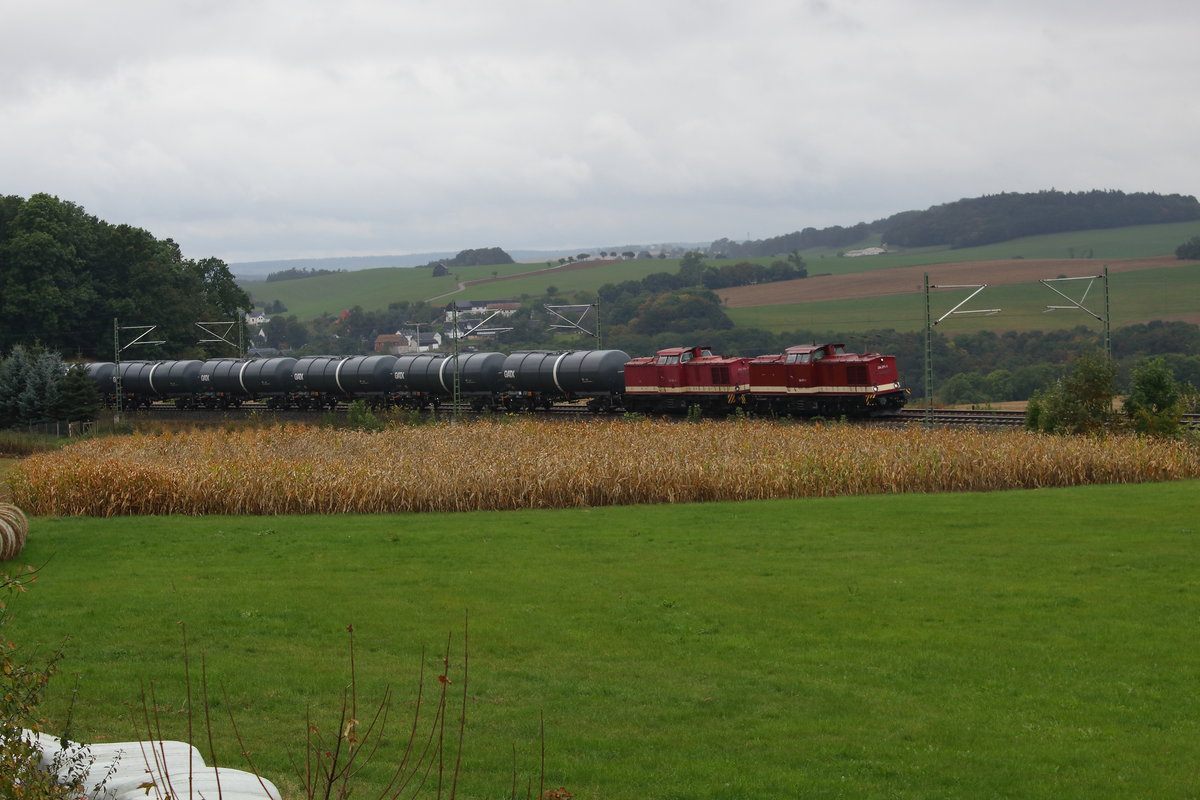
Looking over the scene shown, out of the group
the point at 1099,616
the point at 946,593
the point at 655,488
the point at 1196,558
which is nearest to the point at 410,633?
the point at 946,593

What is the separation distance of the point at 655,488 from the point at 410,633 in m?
13.1

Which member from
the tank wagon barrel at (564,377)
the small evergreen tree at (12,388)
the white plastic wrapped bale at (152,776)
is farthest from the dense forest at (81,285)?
the white plastic wrapped bale at (152,776)

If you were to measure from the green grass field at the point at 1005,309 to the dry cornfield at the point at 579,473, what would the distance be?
6535 centimetres

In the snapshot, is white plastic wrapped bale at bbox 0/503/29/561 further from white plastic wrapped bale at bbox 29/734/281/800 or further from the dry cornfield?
white plastic wrapped bale at bbox 29/734/281/800

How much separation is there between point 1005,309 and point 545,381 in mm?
61712

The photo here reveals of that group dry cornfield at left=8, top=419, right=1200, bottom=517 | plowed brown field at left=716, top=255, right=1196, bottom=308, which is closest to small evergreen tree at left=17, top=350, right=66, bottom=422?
dry cornfield at left=8, top=419, right=1200, bottom=517

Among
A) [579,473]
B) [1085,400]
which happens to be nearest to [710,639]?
[579,473]

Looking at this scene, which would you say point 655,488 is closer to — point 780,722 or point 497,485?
point 497,485

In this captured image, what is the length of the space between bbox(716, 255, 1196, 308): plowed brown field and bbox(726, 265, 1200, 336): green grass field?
5.91ft

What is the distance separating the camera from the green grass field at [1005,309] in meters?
94.6

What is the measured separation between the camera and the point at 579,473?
87.4 ft

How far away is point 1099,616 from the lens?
14031 mm

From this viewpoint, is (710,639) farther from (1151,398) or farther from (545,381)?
(545,381)

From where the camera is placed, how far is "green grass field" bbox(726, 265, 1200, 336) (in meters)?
94.6
